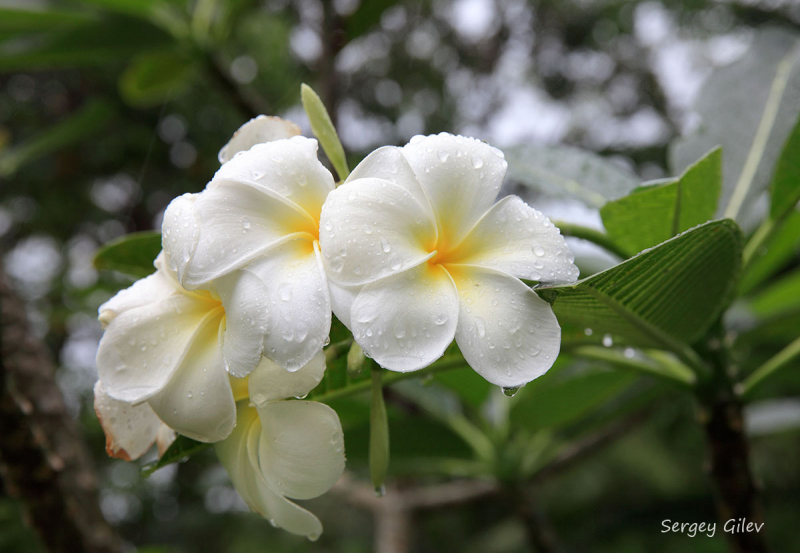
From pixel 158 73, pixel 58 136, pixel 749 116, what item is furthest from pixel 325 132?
pixel 58 136

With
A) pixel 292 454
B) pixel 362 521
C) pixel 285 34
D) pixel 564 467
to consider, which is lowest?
pixel 362 521

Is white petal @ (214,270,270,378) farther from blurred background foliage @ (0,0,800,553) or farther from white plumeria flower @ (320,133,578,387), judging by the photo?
blurred background foliage @ (0,0,800,553)

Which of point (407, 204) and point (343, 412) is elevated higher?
point (407, 204)

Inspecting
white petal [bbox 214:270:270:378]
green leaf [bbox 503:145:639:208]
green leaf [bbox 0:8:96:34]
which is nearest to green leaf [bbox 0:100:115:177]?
green leaf [bbox 0:8:96:34]

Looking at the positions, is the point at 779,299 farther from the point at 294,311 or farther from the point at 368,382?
the point at 294,311

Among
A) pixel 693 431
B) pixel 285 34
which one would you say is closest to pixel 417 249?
pixel 693 431

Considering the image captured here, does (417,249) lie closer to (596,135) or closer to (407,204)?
(407,204)

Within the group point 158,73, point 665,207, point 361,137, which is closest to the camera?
point 665,207
